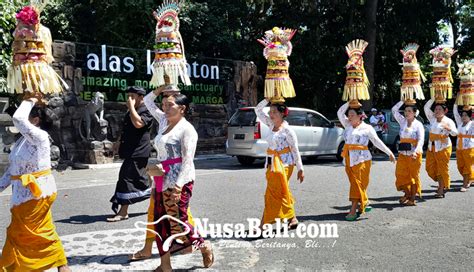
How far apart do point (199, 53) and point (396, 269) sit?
52.8 ft

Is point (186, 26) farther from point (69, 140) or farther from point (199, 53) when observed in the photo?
point (69, 140)

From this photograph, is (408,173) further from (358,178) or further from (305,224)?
(305,224)

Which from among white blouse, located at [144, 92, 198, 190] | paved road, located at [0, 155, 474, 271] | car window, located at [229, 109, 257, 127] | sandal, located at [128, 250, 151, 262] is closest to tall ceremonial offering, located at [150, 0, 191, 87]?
white blouse, located at [144, 92, 198, 190]

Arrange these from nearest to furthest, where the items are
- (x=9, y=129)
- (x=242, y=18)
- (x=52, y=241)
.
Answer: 1. (x=52, y=241)
2. (x=9, y=129)
3. (x=242, y=18)

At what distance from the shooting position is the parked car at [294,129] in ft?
41.5

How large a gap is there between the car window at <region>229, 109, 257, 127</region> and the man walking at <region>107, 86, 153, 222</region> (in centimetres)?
647

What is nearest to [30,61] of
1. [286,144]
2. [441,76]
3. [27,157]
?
[27,157]

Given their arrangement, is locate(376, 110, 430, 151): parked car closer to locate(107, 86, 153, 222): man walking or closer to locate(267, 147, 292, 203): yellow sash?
locate(267, 147, 292, 203): yellow sash

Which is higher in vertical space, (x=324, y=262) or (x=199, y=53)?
(x=199, y=53)

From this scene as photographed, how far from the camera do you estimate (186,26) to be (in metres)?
18.9

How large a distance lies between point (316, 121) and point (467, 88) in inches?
204

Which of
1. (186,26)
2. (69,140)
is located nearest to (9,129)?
(69,140)

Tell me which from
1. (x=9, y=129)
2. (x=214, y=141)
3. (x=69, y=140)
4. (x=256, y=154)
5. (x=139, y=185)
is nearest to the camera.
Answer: (x=139, y=185)

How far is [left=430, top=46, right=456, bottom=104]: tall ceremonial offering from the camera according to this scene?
9.01 m
